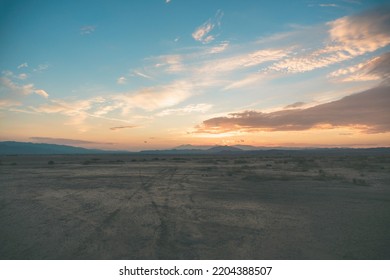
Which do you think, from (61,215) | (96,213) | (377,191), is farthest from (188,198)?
(377,191)

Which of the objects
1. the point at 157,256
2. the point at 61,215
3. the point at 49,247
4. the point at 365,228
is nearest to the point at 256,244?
the point at 157,256

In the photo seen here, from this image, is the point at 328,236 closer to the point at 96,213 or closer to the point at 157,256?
the point at 157,256

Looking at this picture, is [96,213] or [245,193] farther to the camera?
[245,193]

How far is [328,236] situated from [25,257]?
7816mm

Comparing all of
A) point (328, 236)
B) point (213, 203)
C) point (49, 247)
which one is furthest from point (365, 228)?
point (49, 247)

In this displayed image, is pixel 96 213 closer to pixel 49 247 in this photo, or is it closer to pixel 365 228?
pixel 49 247

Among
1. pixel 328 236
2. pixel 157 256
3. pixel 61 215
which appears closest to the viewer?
pixel 157 256

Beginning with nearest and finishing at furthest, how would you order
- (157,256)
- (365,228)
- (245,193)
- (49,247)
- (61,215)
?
1. (157,256)
2. (49,247)
3. (365,228)
4. (61,215)
5. (245,193)

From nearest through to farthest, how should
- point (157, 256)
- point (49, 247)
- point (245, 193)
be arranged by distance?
point (157, 256) → point (49, 247) → point (245, 193)

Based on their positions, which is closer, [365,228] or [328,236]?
[328,236]

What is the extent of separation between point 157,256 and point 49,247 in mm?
2837

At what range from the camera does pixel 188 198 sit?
45.3 ft

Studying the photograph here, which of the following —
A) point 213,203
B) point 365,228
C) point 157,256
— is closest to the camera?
point 157,256

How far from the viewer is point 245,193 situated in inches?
615
